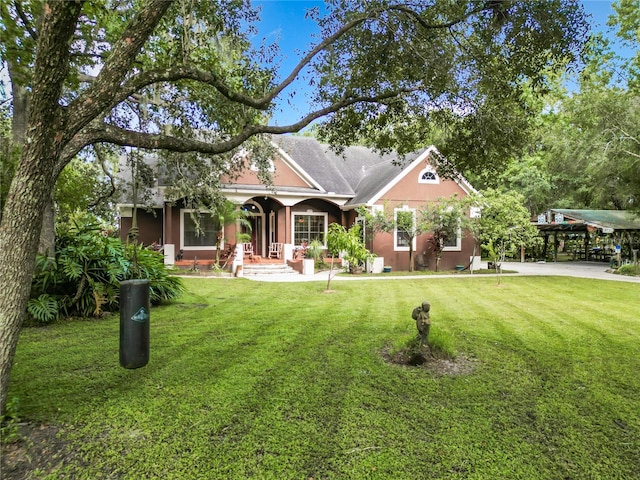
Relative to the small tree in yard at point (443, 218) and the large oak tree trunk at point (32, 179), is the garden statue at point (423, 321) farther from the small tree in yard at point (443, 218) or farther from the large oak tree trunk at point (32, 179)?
the small tree in yard at point (443, 218)

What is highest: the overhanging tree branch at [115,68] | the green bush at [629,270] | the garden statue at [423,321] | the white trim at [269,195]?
the white trim at [269,195]

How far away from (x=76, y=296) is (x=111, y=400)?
4.31 m

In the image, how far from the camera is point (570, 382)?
438 centimetres

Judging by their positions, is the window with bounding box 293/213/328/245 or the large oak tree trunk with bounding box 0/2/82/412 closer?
the large oak tree trunk with bounding box 0/2/82/412

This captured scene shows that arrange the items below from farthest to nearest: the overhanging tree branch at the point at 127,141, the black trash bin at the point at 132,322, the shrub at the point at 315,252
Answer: the shrub at the point at 315,252
the black trash bin at the point at 132,322
the overhanging tree branch at the point at 127,141

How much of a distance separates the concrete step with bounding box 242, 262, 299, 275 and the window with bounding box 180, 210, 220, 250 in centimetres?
217

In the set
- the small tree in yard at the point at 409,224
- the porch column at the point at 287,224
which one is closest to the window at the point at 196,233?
the porch column at the point at 287,224

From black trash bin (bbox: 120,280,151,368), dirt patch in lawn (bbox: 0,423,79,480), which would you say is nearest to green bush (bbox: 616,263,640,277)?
black trash bin (bbox: 120,280,151,368)

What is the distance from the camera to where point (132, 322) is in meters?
3.71

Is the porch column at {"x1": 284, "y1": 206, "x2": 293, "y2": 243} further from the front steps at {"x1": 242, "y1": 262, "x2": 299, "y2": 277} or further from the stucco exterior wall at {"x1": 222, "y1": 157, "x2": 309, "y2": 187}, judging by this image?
the front steps at {"x1": 242, "y1": 262, "x2": 299, "y2": 277}

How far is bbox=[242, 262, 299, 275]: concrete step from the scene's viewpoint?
15766 millimetres

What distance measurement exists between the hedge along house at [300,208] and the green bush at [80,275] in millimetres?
7260

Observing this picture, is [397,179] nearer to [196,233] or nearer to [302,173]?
[302,173]

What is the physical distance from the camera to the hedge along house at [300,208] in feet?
54.0
